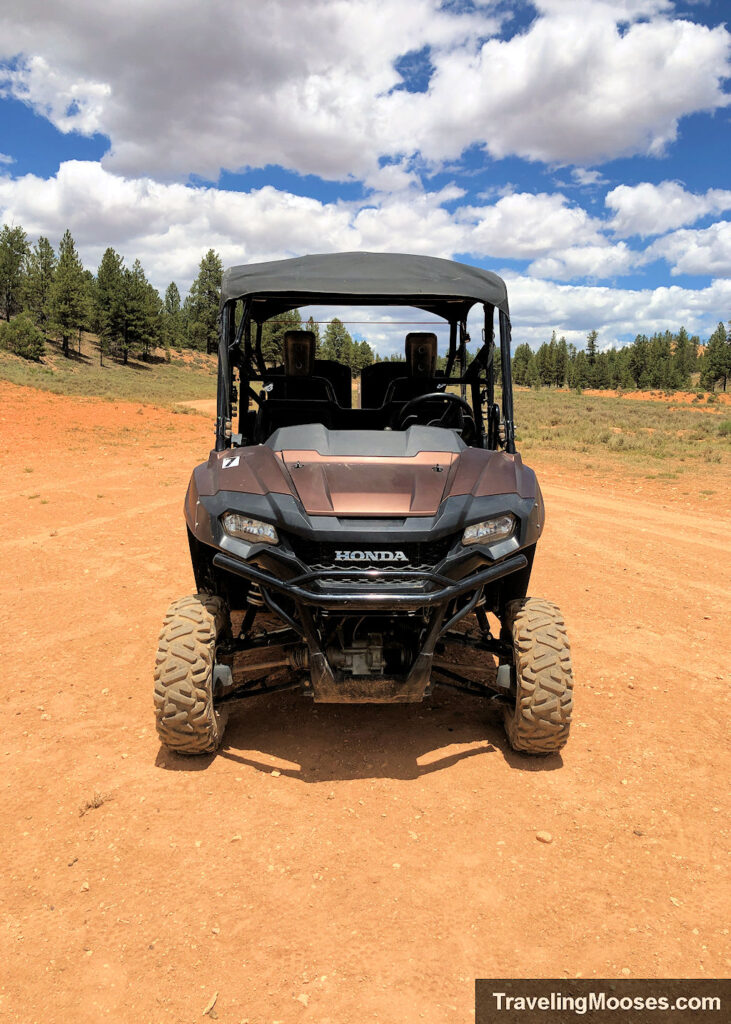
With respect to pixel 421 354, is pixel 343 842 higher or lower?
lower

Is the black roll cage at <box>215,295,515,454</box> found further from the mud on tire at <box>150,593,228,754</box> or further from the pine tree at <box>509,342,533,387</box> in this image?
the pine tree at <box>509,342,533,387</box>

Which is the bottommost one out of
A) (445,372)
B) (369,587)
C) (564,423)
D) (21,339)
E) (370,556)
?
(369,587)

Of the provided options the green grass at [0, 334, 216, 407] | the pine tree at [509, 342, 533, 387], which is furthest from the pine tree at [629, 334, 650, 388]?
the green grass at [0, 334, 216, 407]

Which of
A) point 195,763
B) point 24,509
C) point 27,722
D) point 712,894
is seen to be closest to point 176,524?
point 24,509

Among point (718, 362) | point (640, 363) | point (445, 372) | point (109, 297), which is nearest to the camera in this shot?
point (445, 372)

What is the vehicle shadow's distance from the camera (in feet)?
11.8

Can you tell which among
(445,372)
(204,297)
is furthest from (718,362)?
(445,372)

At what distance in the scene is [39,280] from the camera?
54281 mm

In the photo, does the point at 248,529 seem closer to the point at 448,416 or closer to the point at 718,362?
the point at 448,416

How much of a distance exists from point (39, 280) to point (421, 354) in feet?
191

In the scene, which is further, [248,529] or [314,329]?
[314,329]

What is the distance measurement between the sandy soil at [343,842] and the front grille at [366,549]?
3.83 ft

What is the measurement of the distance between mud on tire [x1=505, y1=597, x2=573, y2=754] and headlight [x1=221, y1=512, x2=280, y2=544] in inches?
55.2

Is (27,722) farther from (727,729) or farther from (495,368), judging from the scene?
(727,729)
